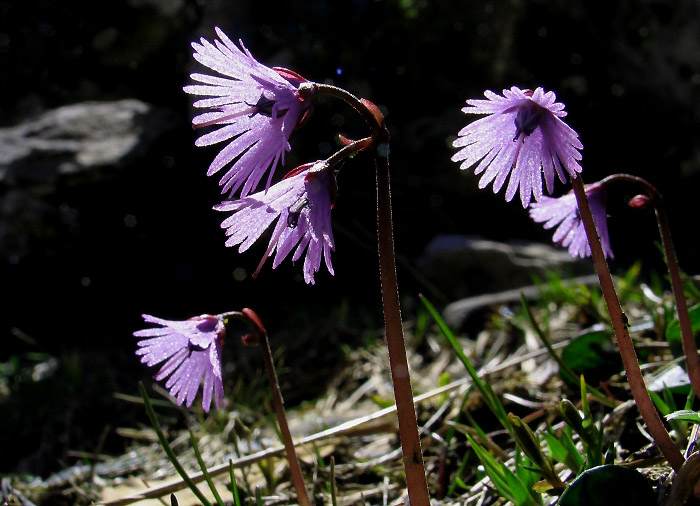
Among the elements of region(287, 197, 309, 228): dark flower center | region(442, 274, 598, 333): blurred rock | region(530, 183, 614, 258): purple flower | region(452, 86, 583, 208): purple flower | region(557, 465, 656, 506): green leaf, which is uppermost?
region(452, 86, 583, 208): purple flower

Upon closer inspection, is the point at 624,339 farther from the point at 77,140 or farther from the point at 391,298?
the point at 77,140

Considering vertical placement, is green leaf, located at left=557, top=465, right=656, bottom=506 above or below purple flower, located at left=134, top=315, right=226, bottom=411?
below

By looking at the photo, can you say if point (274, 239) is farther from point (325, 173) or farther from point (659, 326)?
point (659, 326)

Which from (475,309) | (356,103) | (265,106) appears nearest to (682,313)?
(356,103)

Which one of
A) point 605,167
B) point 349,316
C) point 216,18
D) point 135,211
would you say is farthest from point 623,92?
point 135,211

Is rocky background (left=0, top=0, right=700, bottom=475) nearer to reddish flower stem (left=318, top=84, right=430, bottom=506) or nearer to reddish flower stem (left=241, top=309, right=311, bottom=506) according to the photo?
reddish flower stem (left=241, top=309, right=311, bottom=506)

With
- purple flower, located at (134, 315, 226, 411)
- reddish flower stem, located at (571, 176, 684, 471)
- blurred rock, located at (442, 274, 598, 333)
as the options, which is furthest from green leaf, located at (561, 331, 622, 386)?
blurred rock, located at (442, 274, 598, 333)
